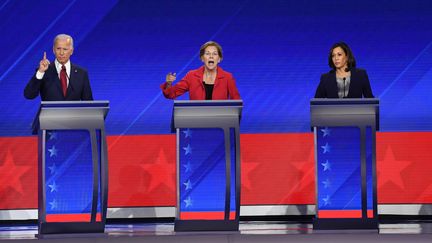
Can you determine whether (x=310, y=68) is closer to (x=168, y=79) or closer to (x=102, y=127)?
(x=168, y=79)

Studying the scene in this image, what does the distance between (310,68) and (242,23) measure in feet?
2.11

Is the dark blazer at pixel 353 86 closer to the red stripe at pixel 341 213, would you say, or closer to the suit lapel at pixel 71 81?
the red stripe at pixel 341 213

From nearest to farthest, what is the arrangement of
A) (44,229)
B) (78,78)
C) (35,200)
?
(44,229) → (78,78) → (35,200)

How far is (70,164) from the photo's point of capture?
525cm

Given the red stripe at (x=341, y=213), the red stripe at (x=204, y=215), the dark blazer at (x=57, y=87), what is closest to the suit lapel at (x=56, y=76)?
the dark blazer at (x=57, y=87)

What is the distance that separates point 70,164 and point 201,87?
3.60ft

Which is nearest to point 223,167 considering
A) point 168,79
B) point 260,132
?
point 168,79

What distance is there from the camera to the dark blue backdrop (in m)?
6.96

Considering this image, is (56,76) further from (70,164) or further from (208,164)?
(208,164)

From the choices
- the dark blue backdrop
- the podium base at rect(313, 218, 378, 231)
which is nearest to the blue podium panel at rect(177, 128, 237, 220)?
the podium base at rect(313, 218, 378, 231)

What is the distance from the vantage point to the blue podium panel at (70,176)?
17.3 ft

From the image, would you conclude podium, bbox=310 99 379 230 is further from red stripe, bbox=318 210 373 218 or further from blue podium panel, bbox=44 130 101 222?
blue podium panel, bbox=44 130 101 222

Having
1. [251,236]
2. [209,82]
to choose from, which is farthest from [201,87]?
[251,236]

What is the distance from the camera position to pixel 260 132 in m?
7.01
